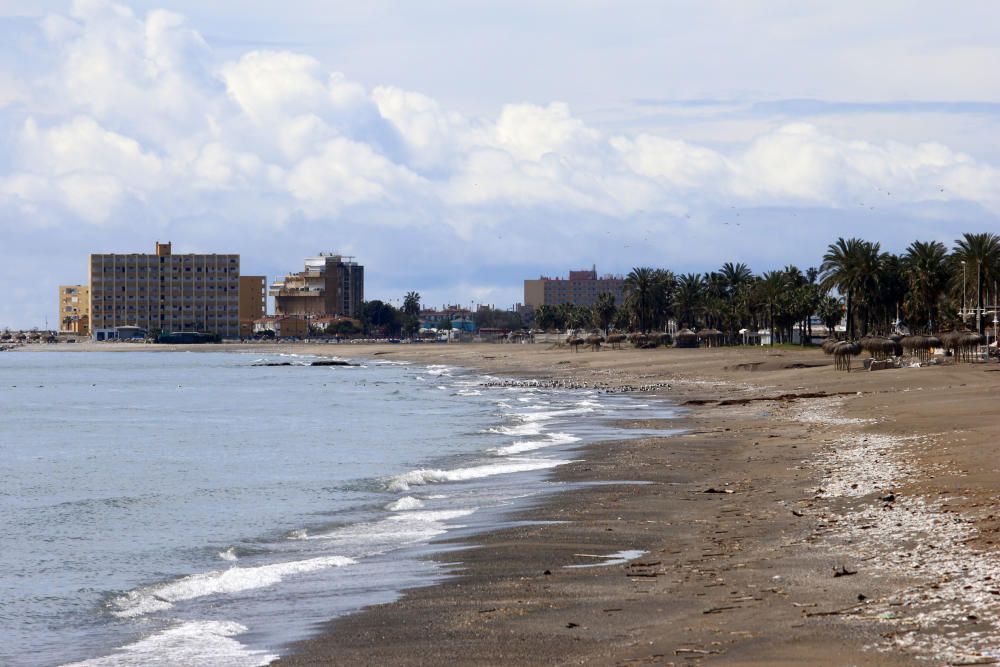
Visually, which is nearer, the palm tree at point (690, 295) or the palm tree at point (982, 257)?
the palm tree at point (982, 257)

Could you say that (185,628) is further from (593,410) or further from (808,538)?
(593,410)

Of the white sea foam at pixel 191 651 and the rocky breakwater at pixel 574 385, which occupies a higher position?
the white sea foam at pixel 191 651

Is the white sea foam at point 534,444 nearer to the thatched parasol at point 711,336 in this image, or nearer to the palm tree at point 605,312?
the thatched parasol at point 711,336

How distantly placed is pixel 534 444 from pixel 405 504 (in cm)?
1146

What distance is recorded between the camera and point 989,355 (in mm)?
63906

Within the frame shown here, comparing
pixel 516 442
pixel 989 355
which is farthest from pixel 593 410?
pixel 989 355

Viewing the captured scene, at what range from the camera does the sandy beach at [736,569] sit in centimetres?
905

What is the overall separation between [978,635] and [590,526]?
28.2 feet

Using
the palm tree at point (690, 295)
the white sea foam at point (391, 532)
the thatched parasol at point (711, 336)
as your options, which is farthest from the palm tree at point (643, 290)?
the white sea foam at point (391, 532)

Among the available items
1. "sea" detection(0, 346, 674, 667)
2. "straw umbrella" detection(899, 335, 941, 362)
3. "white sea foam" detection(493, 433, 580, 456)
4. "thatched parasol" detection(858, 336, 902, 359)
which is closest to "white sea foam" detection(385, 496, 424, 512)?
"sea" detection(0, 346, 674, 667)

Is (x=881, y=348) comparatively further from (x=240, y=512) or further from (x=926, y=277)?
(x=240, y=512)

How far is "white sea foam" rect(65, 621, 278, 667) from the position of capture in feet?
34.5

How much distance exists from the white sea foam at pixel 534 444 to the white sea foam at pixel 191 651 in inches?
727

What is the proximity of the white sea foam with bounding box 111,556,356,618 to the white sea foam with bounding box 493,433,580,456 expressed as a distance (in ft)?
48.5
